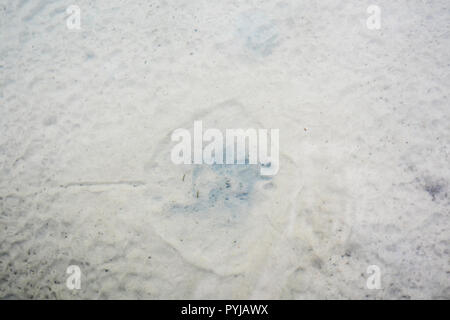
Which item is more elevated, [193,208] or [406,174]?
[406,174]

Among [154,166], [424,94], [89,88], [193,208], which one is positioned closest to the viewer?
[193,208]

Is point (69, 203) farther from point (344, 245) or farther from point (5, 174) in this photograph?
point (344, 245)

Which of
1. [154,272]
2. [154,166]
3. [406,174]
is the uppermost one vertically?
[154,166]

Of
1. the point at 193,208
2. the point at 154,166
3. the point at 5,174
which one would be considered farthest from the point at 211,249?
the point at 5,174
